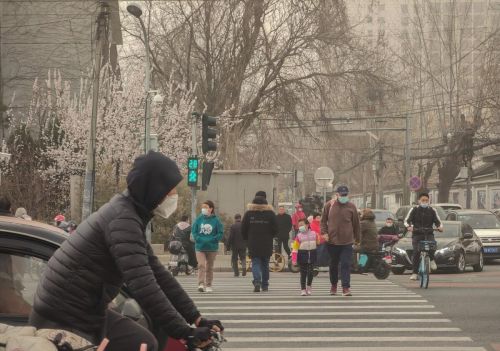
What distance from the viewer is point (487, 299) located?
1566cm

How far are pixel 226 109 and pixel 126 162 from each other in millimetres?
4570

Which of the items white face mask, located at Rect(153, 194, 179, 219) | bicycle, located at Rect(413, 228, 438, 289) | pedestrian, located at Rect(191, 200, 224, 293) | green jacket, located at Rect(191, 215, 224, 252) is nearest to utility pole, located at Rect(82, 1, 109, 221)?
pedestrian, located at Rect(191, 200, 224, 293)

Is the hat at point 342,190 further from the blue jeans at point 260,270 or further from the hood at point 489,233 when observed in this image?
the hood at point 489,233

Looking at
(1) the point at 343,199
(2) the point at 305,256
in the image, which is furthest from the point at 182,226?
(1) the point at 343,199

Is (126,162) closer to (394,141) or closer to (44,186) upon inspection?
(44,186)

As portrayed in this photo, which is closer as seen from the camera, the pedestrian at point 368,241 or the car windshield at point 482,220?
the pedestrian at point 368,241

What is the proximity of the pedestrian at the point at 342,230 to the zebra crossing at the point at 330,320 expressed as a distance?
585mm

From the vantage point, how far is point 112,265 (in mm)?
4699

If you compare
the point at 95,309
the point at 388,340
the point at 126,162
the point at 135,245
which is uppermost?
the point at 126,162

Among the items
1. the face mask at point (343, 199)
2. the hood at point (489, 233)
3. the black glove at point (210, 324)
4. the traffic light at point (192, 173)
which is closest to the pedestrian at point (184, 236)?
the traffic light at point (192, 173)

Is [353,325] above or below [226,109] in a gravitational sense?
below

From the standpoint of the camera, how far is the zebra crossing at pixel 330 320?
10.8 metres

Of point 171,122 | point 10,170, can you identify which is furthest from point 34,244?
point 171,122

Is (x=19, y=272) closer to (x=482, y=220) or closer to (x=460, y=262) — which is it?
(x=460, y=262)
